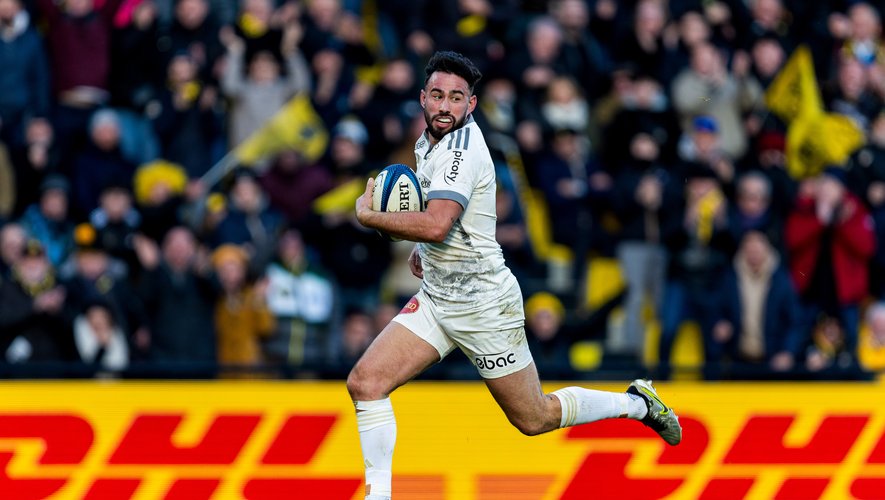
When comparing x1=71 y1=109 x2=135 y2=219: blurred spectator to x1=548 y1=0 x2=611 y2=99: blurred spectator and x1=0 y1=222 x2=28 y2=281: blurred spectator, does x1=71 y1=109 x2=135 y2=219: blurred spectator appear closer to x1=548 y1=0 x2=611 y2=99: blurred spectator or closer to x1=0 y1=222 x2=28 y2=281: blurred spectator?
x1=0 y1=222 x2=28 y2=281: blurred spectator

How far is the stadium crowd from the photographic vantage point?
12508mm

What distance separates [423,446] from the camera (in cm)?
1064

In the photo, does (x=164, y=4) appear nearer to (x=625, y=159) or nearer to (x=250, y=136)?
(x=250, y=136)

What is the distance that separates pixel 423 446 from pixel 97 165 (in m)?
4.32

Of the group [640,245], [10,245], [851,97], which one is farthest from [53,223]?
[851,97]

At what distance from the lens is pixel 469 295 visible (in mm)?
8422

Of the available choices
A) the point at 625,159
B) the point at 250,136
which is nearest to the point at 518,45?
the point at 625,159

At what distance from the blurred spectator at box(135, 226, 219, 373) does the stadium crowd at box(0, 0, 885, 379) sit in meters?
0.02

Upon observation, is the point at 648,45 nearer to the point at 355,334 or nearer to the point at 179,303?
the point at 355,334

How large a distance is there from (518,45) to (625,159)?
1.47 metres

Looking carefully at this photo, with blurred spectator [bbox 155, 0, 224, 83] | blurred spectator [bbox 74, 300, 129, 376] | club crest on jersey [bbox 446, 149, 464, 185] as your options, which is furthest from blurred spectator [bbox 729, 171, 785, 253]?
club crest on jersey [bbox 446, 149, 464, 185]

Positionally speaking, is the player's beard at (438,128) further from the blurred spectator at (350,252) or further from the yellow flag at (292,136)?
the yellow flag at (292,136)

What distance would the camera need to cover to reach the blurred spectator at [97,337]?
39.2 ft

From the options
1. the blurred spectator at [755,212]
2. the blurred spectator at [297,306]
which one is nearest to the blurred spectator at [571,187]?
the blurred spectator at [755,212]
